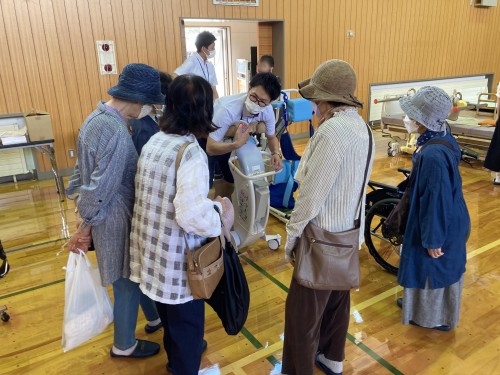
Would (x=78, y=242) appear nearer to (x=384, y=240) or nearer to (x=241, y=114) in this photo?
(x=241, y=114)

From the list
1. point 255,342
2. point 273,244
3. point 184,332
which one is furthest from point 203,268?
point 273,244

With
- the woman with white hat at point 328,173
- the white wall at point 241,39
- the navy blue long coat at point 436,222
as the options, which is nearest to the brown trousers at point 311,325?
the woman with white hat at point 328,173

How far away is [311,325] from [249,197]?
1.27 m

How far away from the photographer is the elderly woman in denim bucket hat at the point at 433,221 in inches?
75.7

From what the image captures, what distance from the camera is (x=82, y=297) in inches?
72.1

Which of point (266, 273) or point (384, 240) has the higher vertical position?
point (384, 240)

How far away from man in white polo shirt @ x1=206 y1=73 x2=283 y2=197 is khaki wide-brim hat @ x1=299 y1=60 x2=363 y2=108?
3.71 ft

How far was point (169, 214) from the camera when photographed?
147 cm

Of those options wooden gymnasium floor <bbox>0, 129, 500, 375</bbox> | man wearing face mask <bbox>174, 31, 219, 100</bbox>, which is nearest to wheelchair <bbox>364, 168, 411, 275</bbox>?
wooden gymnasium floor <bbox>0, 129, 500, 375</bbox>

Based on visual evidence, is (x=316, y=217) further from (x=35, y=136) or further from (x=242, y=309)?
(x=35, y=136)

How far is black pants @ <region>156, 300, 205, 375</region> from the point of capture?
163 centimetres

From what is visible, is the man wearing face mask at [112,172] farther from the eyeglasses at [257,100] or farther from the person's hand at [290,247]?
the eyeglasses at [257,100]

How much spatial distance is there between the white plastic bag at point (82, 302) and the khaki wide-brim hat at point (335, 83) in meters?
1.26

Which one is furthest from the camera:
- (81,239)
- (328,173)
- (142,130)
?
(142,130)
